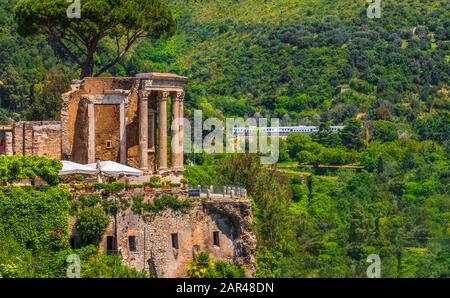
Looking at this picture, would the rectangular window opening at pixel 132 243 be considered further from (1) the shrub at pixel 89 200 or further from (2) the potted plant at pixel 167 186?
(2) the potted plant at pixel 167 186

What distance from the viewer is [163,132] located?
73.0 m

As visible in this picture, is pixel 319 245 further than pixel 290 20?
No

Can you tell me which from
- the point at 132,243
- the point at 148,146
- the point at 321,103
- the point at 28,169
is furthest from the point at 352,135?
the point at 28,169

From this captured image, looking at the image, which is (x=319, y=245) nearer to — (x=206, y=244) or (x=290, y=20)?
(x=206, y=244)

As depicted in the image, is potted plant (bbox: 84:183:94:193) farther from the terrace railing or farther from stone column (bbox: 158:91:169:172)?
stone column (bbox: 158:91:169:172)

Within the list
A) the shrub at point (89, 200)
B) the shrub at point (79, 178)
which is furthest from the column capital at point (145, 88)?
the shrub at point (89, 200)

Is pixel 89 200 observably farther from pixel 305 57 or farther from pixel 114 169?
pixel 305 57

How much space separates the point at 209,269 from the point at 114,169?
6.02 m

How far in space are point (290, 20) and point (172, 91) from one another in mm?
86003

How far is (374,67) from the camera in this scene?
143m

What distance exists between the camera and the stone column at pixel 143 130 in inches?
2830

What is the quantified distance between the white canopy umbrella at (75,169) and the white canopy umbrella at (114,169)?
0.39 meters

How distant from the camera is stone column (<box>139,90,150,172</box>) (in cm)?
7188
